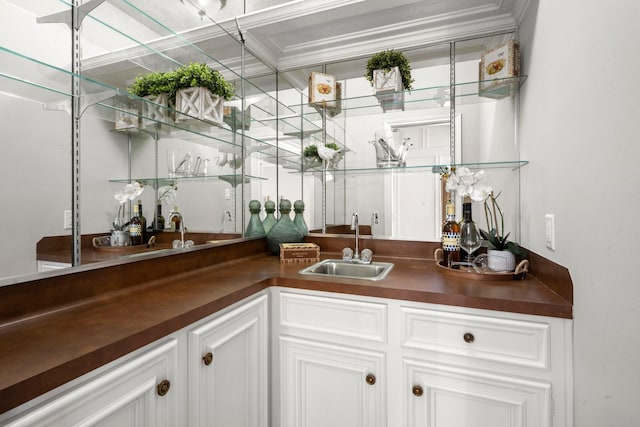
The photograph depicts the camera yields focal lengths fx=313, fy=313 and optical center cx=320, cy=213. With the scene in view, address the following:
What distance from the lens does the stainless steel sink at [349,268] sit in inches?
67.1

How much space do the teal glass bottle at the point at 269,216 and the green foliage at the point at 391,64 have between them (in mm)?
1028

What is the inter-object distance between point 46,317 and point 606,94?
166 cm

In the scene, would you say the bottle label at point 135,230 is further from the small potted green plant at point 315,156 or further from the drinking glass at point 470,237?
the drinking glass at point 470,237

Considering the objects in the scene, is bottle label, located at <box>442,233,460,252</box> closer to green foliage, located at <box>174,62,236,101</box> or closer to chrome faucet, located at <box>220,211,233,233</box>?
chrome faucet, located at <box>220,211,233,233</box>

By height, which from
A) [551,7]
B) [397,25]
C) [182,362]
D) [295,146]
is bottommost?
[182,362]

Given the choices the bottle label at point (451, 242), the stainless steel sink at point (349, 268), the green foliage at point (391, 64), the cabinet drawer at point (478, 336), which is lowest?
the cabinet drawer at point (478, 336)

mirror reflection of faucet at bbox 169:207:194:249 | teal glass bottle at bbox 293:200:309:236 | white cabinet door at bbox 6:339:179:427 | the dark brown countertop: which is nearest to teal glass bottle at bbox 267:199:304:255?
teal glass bottle at bbox 293:200:309:236

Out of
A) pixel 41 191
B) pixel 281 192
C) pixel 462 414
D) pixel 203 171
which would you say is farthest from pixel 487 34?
pixel 41 191

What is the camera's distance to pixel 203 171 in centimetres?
170

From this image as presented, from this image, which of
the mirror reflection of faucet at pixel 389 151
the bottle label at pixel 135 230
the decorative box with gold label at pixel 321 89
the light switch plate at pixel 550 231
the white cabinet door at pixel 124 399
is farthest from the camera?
the decorative box with gold label at pixel 321 89

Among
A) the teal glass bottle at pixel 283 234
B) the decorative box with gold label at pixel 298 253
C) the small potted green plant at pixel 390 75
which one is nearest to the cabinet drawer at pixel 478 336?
the decorative box with gold label at pixel 298 253

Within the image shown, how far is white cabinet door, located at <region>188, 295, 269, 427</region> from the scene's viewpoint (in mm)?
1007

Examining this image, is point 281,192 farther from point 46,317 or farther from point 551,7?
point 551,7

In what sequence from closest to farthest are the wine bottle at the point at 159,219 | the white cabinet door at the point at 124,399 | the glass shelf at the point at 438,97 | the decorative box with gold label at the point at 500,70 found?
1. the white cabinet door at the point at 124,399
2. the wine bottle at the point at 159,219
3. the decorative box with gold label at the point at 500,70
4. the glass shelf at the point at 438,97
